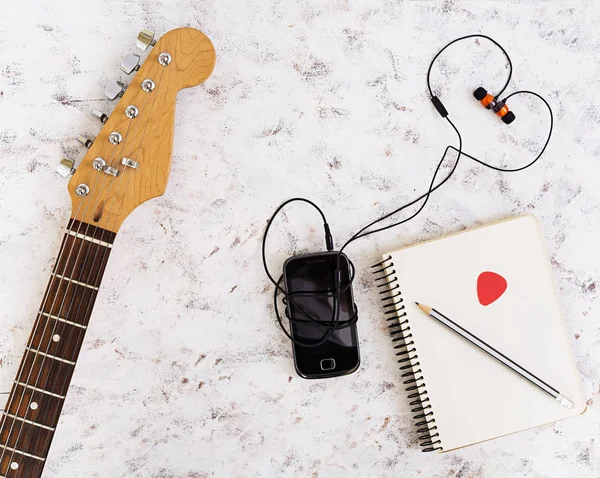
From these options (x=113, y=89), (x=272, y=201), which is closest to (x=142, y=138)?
(x=113, y=89)

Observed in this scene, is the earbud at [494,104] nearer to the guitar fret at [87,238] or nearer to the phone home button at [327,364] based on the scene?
the phone home button at [327,364]

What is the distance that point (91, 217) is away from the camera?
0.79 m

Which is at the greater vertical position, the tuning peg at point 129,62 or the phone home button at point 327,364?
the tuning peg at point 129,62

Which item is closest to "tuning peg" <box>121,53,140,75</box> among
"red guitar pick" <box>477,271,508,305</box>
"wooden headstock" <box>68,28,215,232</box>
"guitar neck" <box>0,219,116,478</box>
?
"wooden headstock" <box>68,28,215,232</box>

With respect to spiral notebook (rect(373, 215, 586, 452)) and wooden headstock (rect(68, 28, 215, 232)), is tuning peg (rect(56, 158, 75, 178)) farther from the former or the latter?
spiral notebook (rect(373, 215, 586, 452))

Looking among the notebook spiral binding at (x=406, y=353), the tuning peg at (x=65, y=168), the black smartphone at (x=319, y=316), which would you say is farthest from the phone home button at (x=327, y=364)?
the tuning peg at (x=65, y=168)

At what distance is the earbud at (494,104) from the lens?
901mm

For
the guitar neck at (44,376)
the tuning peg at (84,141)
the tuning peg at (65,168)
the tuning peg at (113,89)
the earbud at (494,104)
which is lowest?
the guitar neck at (44,376)

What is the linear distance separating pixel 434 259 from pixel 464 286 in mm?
69

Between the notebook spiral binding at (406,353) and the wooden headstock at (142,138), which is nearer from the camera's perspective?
the wooden headstock at (142,138)

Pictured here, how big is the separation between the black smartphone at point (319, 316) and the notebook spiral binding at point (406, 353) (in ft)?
0.22

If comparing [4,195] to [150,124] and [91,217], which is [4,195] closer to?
[91,217]

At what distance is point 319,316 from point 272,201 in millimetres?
210

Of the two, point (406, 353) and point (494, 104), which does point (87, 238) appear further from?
point (494, 104)
